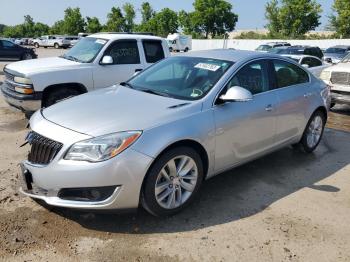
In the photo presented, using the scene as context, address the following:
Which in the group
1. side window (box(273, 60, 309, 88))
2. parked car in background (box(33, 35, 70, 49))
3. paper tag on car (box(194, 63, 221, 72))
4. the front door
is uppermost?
paper tag on car (box(194, 63, 221, 72))

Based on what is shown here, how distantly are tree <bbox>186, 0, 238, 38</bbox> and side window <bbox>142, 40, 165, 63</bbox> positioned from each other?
190 feet

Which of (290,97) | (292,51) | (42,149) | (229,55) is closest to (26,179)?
Result: (42,149)

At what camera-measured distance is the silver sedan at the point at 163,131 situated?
11.6 ft

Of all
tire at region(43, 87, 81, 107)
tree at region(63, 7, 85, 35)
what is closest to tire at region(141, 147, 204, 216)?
tire at region(43, 87, 81, 107)

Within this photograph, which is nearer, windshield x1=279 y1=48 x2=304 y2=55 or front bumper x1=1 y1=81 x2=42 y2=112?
front bumper x1=1 y1=81 x2=42 y2=112

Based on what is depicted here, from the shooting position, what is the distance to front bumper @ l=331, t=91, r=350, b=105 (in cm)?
940

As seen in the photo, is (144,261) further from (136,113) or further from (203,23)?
(203,23)

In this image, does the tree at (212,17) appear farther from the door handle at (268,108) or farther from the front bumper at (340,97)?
the door handle at (268,108)

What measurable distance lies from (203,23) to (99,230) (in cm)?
6467

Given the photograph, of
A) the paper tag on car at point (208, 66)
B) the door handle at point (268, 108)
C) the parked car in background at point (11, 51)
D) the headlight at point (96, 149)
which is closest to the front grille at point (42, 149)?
the headlight at point (96, 149)

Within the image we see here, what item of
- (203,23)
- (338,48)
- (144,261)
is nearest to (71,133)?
(144,261)

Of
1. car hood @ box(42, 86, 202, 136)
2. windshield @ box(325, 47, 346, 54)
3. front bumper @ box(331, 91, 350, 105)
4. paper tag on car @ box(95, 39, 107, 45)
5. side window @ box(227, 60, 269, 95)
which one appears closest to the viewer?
car hood @ box(42, 86, 202, 136)

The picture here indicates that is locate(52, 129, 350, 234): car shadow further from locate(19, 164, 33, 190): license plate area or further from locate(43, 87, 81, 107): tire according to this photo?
locate(43, 87, 81, 107): tire

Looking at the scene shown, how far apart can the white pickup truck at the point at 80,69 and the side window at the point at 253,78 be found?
143 inches
